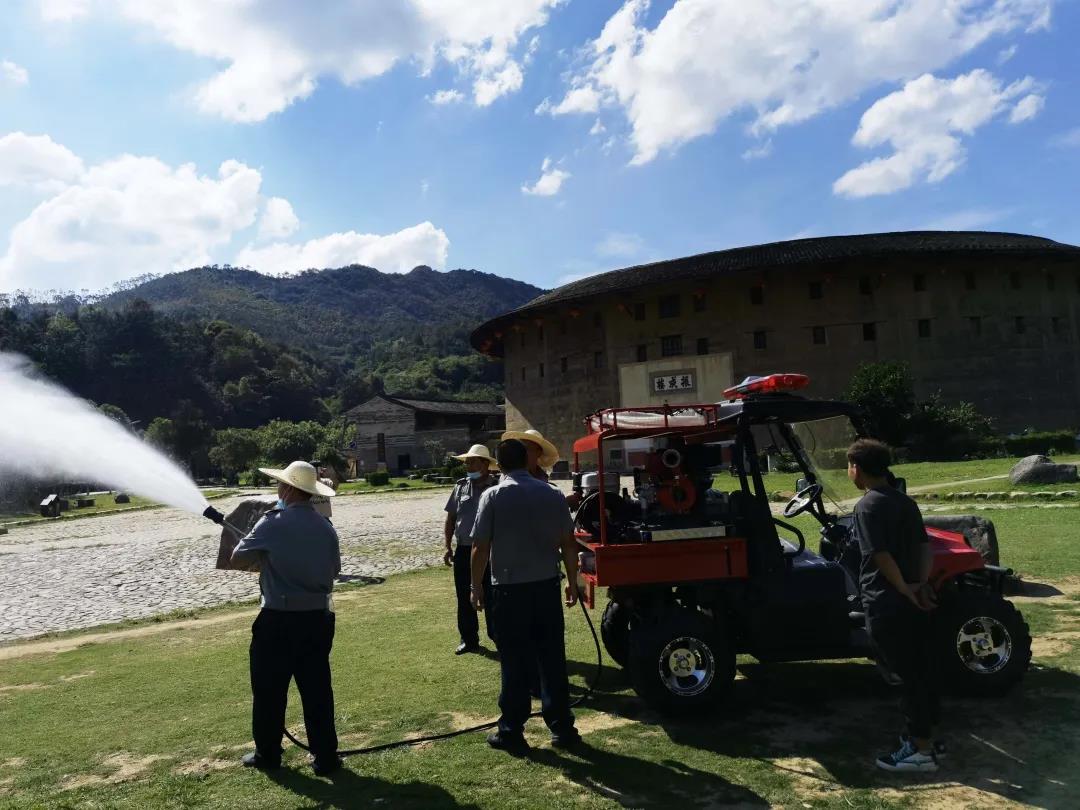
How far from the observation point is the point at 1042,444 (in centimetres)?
3197

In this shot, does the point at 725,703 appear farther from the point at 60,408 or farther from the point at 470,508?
the point at 60,408

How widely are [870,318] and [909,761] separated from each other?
43041 millimetres

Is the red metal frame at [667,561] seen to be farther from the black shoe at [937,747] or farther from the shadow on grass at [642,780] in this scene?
the black shoe at [937,747]

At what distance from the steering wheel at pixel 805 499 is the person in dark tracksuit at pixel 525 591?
204cm

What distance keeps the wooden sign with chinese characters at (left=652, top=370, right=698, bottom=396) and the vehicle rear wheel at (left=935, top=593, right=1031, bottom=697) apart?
4049 cm

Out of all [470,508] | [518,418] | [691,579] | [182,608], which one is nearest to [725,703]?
[691,579]

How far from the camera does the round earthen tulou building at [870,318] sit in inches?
1693

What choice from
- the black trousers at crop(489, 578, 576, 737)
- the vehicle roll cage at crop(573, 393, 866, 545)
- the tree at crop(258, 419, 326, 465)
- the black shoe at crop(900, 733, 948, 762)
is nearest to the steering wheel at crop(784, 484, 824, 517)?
the vehicle roll cage at crop(573, 393, 866, 545)

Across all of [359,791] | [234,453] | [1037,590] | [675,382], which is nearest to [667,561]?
[359,791]

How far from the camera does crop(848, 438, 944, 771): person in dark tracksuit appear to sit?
4266 millimetres

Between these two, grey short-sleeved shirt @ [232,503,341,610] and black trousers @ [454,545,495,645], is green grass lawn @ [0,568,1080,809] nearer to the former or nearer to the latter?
black trousers @ [454,545,495,645]

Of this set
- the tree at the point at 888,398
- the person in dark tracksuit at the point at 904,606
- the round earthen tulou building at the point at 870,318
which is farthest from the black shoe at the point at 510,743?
the round earthen tulou building at the point at 870,318

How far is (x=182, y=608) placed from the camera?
11109mm

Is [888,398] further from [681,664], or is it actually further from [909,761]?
[909,761]
